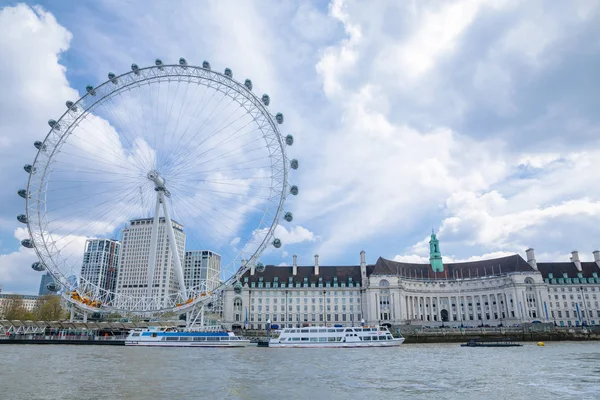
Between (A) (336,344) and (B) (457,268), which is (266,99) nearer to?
(A) (336,344)

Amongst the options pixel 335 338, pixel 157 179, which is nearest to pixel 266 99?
pixel 157 179

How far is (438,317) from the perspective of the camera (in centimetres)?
11819

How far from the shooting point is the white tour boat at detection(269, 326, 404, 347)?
222 ft

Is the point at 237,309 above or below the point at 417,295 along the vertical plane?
below

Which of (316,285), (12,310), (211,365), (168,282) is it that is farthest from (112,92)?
(168,282)

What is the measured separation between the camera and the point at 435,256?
125750 mm

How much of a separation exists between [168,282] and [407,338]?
137 meters

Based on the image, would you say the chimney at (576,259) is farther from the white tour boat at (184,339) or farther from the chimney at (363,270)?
the white tour boat at (184,339)

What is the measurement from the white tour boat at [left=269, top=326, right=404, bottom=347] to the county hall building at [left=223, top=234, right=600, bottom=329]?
35.3m

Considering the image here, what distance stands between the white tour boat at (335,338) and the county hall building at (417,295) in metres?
35.3

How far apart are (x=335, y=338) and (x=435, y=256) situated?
65.9 metres

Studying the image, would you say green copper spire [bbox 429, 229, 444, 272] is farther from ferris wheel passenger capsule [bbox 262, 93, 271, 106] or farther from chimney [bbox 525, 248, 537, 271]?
ferris wheel passenger capsule [bbox 262, 93, 271, 106]

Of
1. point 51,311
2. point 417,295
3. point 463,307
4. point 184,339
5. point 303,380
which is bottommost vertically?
point 303,380

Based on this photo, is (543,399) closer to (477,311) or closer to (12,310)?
(477,311)
